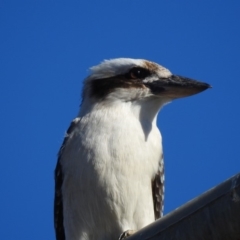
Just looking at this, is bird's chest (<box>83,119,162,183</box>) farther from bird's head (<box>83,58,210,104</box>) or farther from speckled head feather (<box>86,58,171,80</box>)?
speckled head feather (<box>86,58,171,80</box>)

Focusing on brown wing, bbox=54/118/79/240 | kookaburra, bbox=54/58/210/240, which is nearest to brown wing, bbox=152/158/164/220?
kookaburra, bbox=54/58/210/240

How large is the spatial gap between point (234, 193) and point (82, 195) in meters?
2.74

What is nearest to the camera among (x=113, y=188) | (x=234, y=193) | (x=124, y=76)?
(x=234, y=193)

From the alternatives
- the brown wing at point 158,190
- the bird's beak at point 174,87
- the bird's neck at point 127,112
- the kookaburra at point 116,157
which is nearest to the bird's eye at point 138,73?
the kookaburra at point 116,157

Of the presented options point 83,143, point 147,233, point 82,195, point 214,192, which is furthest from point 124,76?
point 214,192

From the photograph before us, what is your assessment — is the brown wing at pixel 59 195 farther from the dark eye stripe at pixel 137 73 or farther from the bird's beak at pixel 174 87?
the bird's beak at pixel 174 87

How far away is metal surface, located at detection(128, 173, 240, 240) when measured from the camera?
298cm

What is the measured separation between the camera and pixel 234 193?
9.76 ft

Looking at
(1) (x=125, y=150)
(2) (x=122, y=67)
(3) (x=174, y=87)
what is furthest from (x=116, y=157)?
(2) (x=122, y=67)

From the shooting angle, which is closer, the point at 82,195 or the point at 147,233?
the point at 147,233

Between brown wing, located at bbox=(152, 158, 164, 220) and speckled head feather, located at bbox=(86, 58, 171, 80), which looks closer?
brown wing, located at bbox=(152, 158, 164, 220)

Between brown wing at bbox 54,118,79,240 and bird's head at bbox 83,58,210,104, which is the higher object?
A: bird's head at bbox 83,58,210,104

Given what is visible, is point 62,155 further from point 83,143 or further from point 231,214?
point 231,214

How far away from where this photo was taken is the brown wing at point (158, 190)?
5.89 meters
